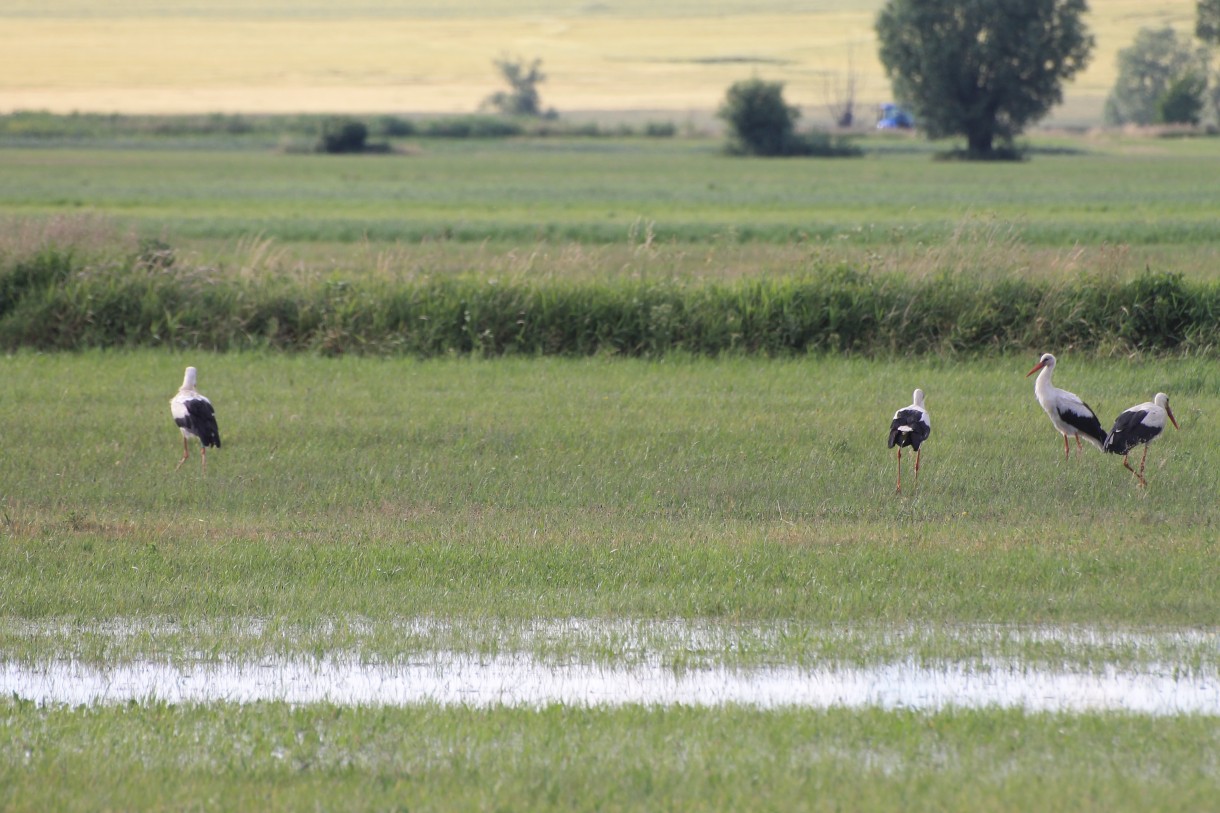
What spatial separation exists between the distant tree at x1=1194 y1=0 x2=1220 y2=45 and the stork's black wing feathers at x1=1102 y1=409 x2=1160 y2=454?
9173cm

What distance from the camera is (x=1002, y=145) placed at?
9594 centimetres

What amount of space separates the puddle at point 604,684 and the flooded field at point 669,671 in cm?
1

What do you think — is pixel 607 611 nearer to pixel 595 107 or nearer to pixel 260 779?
pixel 260 779

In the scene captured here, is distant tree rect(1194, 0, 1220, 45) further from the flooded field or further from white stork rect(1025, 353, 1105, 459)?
the flooded field

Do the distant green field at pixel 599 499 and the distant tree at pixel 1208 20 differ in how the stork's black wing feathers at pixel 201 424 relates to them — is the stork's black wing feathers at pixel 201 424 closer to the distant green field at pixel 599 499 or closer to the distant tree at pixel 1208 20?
the distant green field at pixel 599 499

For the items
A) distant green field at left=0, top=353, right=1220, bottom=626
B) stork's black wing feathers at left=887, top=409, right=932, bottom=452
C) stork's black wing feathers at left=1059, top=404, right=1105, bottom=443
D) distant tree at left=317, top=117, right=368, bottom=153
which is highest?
distant tree at left=317, top=117, right=368, bottom=153

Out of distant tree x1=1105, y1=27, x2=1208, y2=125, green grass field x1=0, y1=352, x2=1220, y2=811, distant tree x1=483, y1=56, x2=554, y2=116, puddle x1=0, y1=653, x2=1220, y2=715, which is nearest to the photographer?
green grass field x1=0, y1=352, x2=1220, y2=811

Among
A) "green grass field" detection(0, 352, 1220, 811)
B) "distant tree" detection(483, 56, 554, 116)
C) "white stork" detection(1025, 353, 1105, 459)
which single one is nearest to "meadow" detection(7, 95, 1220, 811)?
"green grass field" detection(0, 352, 1220, 811)

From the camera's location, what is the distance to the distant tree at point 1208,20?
305 feet

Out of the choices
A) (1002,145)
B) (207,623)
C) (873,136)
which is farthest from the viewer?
(873,136)

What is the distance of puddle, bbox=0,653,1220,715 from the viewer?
22.4 ft

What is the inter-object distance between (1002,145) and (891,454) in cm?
8808

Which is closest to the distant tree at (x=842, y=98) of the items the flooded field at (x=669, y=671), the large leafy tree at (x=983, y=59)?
the large leafy tree at (x=983, y=59)

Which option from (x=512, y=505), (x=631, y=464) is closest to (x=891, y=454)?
(x=631, y=464)
